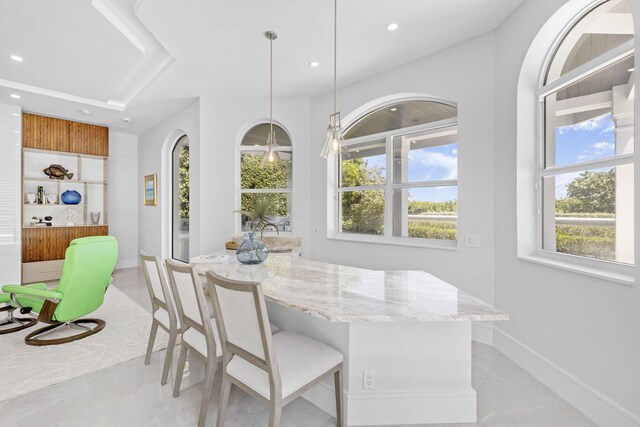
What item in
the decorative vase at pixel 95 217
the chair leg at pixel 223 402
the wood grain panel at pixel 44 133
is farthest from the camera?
the decorative vase at pixel 95 217

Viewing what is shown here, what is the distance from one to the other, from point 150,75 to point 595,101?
4.60 m

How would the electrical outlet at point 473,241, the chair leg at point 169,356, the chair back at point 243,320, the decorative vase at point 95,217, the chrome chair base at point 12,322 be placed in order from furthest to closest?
the decorative vase at point 95,217 < the chrome chair base at point 12,322 < the electrical outlet at point 473,241 < the chair leg at point 169,356 < the chair back at point 243,320

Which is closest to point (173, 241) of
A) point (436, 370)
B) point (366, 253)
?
point (366, 253)

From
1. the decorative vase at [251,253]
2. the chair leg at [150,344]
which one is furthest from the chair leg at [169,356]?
the decorative vase at [251,253]

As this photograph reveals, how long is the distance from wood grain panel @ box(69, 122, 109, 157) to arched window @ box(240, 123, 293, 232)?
131 inches

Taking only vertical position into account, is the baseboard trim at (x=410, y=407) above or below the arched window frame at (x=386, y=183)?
below

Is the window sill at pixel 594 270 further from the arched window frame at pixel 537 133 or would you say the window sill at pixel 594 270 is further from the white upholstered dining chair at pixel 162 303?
the white upholstered dining chair at pixel 162 303

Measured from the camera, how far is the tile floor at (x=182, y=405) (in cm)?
169

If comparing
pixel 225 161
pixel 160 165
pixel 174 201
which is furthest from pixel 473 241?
pixel 160 165

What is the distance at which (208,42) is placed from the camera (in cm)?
282

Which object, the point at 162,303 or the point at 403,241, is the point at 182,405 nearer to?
the point at 162,303

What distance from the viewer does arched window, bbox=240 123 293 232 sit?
4.38 m

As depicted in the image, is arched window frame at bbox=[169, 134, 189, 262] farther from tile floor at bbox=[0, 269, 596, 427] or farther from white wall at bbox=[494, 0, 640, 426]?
white wall at bbox=[494, 0, 640, 426]

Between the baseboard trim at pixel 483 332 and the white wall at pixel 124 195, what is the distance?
6.55 m
